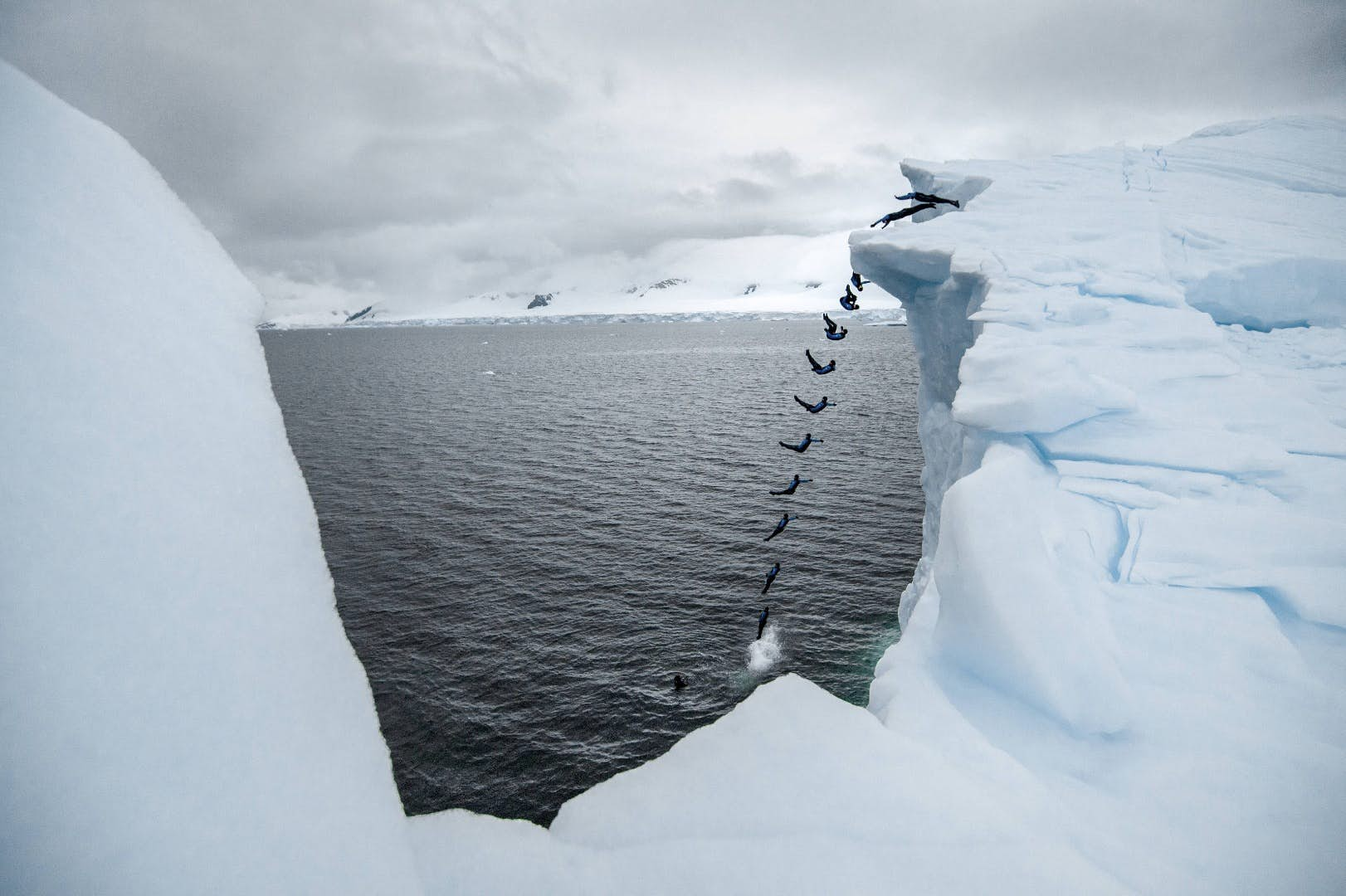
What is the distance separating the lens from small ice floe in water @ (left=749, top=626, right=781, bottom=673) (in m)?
20.5

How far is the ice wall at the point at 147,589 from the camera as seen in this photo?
8.44 ft

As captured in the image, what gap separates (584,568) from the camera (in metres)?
27.2

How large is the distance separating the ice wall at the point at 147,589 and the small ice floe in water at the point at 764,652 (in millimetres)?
17734

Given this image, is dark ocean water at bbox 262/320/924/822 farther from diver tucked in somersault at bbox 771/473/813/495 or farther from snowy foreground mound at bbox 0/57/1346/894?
snowy foreground mound at bbox 0/57/1346/894

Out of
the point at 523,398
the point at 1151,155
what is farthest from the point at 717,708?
the point at 523,398

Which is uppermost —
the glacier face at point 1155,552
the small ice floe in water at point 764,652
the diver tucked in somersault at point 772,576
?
the glacier face at point 1155,552

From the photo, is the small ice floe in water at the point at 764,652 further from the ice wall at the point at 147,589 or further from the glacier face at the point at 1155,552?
the ice wall at the point at 147,589

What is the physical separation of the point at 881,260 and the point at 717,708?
14924mm

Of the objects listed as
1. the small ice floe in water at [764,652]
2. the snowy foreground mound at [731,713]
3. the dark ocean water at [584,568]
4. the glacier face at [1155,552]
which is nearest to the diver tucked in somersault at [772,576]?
the dark ocean water at [584,568]

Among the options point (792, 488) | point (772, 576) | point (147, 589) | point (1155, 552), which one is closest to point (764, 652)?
point (772, 576)

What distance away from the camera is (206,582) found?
346 cm

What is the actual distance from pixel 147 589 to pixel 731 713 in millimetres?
4983

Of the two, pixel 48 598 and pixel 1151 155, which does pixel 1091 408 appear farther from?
pixel 1151 155

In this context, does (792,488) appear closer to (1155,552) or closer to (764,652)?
(1155,552)
